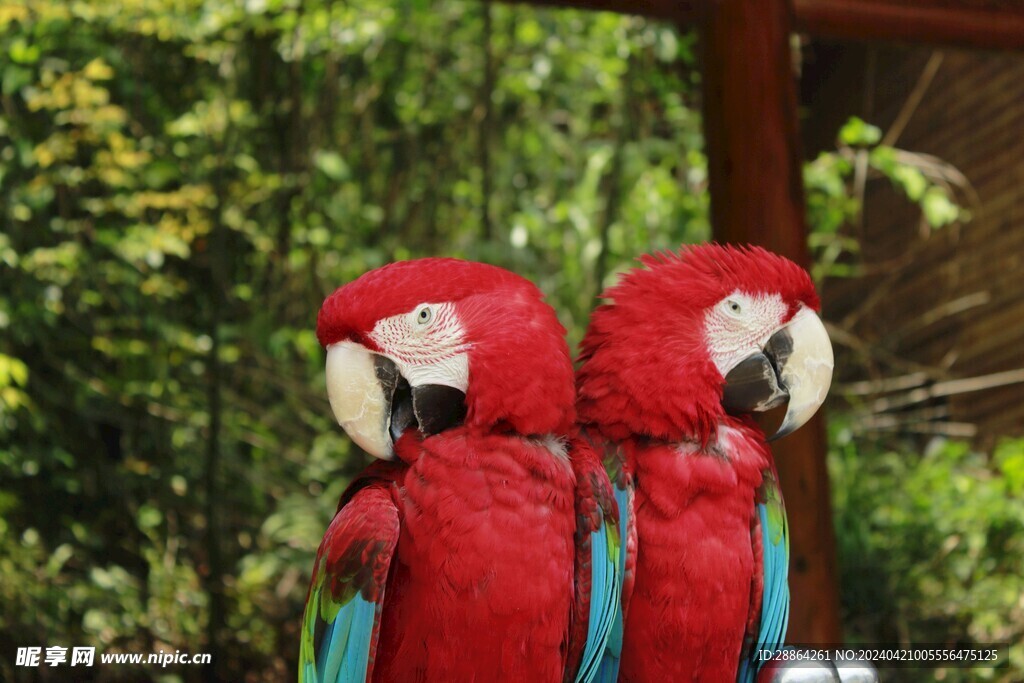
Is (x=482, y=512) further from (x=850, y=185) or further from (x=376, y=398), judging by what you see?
(x=850, y=185)

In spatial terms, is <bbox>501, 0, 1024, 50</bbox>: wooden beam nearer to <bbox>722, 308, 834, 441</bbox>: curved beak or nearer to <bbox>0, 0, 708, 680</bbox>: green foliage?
<bbox>722, 308, 834, 441</bbox>: curved beak

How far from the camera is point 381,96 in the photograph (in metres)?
3.22

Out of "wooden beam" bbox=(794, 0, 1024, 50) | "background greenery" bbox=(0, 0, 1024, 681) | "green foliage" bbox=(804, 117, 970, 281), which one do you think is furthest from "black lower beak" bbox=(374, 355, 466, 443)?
"green foliage" bbox=(804, 117, 970, 281)

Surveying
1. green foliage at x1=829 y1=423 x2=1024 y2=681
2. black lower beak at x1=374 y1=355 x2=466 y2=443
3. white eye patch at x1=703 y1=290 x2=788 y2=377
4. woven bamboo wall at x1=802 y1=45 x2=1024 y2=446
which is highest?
woven bamboo wall at x1=802 y1=45 x2=1024 y2=446

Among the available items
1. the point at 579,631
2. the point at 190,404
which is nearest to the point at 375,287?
the point at 579,631

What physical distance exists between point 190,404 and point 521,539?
6.97 feet

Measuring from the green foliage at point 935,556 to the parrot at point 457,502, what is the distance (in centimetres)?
215

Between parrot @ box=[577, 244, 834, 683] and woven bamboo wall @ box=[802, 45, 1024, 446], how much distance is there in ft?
7.88

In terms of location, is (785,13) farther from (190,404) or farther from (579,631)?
(190,404)

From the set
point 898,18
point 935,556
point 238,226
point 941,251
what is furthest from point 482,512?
point 941,251

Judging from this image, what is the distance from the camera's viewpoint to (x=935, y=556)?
9.93 ft

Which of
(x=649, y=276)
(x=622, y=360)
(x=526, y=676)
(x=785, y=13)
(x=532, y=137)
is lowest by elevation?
(x=526, y=676)

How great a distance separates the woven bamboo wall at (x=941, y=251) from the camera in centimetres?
332

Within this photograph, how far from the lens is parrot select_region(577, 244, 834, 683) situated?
1140mm
